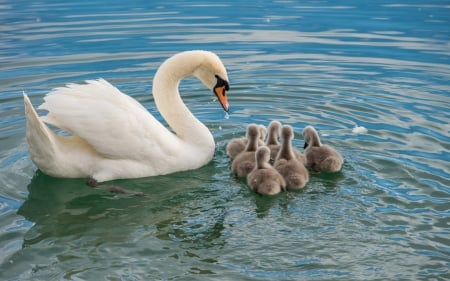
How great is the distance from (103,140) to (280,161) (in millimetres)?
1755

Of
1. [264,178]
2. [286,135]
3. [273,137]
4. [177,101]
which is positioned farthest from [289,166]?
[177,101]

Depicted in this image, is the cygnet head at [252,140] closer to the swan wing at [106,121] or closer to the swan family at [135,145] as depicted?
the swan family at [135,145]

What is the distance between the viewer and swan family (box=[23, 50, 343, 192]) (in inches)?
294

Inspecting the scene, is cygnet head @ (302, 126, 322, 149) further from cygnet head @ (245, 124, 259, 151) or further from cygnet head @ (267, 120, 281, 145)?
cygnet head @ (245, 124, 259, 151)

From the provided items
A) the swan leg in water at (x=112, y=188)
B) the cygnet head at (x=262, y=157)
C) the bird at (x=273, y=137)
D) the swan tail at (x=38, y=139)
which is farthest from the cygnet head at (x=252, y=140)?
the swan tail at (x=38, y=139)

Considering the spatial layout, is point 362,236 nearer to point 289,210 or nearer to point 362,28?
point 289,210

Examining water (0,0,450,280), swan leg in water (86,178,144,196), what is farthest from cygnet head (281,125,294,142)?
swan leg in water (86,178,144,196)

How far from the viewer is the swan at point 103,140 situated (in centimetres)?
755

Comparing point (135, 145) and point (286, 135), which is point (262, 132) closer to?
point (286, 135)

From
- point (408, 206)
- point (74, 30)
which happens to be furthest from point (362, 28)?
point (408, 206)

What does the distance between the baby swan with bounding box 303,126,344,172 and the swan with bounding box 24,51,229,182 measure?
108cm

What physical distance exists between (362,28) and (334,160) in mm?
9921

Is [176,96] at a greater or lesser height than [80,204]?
greater

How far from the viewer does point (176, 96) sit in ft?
28.3
